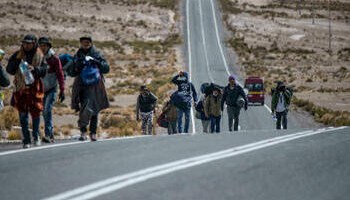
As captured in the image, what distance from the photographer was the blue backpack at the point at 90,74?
36.5 ft

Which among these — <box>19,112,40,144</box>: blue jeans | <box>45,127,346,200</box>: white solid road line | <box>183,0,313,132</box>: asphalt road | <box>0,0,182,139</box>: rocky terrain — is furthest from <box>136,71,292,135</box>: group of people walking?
<box>0,0,182,139</box>: rocky terrain

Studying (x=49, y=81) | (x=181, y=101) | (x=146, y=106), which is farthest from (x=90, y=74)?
(x=146, y=106)

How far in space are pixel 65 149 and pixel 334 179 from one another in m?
3.78

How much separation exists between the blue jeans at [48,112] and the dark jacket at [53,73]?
0.14 m

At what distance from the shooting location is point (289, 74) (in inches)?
2675

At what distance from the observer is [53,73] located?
12.3m

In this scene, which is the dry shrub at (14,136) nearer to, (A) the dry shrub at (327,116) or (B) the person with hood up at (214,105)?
(B) the person with hood up at (214,105)

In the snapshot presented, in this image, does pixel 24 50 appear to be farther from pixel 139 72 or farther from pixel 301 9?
pixel 301 9

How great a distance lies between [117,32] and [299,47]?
24624mm

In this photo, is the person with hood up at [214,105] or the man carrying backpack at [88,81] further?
the person with hood up at [214,105]

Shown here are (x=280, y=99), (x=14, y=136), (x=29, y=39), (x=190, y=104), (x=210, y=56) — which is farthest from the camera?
(x=210, y=56)

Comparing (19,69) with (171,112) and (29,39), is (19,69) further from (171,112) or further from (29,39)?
(171,112)

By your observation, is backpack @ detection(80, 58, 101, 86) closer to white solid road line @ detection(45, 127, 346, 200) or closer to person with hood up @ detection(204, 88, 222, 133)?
white solid road line @ detection(45, 127, 346, 200)

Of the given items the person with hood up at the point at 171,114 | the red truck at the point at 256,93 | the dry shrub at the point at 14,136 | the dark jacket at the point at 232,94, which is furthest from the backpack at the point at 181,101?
the red truck at the point at 256,93
